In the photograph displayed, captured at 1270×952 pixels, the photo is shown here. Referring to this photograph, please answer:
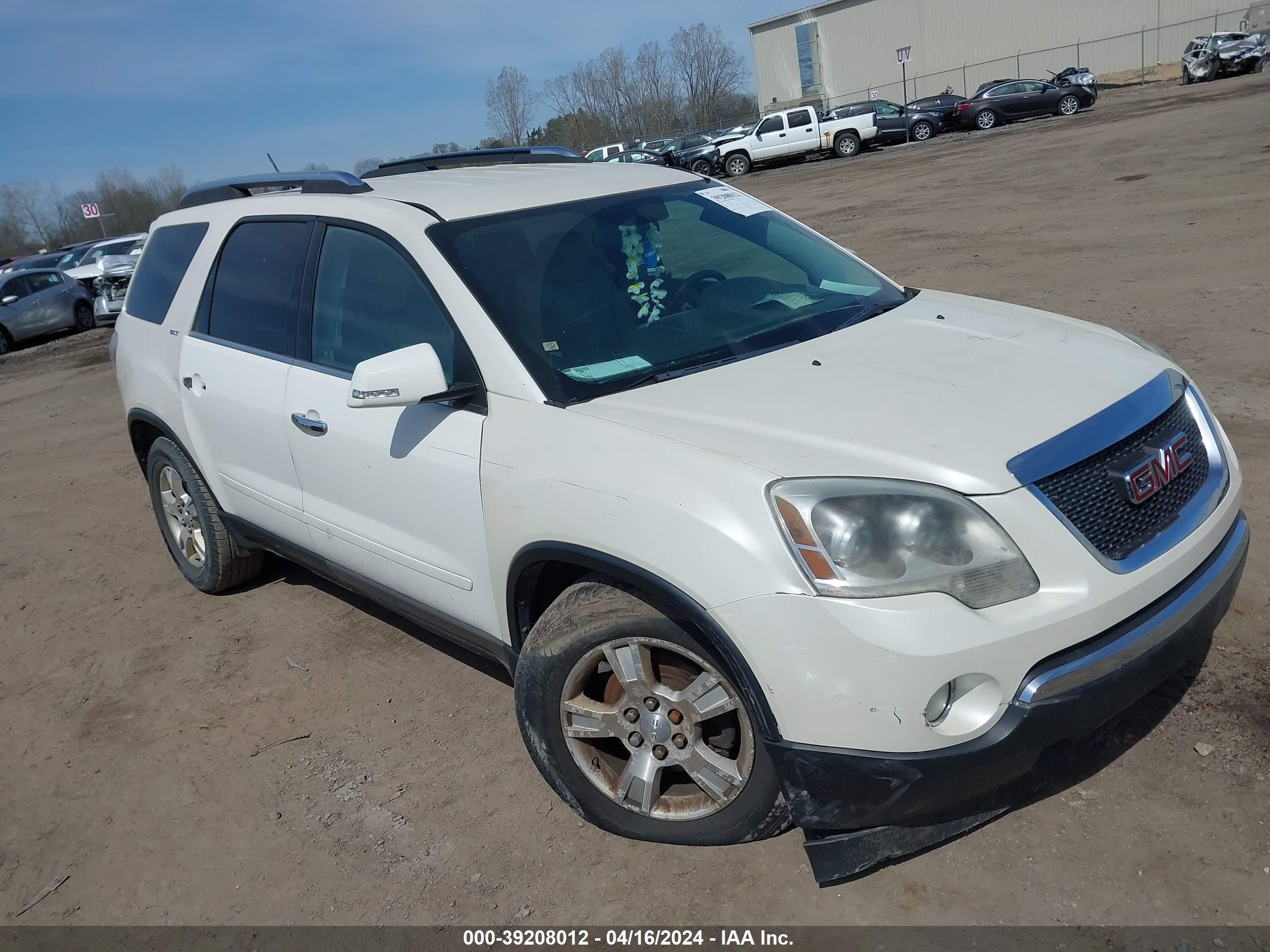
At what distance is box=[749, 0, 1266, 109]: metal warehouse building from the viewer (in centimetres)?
4800

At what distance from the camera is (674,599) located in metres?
2.50

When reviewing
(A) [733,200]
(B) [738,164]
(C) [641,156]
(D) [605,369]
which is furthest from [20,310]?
(B) [738,164]

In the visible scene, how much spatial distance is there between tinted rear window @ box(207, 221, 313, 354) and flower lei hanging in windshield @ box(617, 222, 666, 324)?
4.08 ft

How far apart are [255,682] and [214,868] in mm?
1221

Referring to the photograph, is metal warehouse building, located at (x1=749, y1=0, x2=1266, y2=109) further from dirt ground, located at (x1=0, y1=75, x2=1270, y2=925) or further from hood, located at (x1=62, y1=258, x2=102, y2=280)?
dirt ground, located at (x1=0, y1=75, x2=1270, y2=925)

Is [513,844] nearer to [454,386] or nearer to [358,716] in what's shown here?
[358,716]

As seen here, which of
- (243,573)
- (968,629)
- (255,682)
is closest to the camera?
(968,629)

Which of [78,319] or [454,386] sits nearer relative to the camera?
[454,386]

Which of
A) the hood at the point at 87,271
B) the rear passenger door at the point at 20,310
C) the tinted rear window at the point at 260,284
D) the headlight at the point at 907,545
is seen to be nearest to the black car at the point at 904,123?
the hood at the point at 87,271

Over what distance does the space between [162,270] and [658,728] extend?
360 centimetres

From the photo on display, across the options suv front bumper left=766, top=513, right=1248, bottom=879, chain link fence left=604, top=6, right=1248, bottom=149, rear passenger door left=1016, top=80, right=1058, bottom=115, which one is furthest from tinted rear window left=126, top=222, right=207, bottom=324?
chain link fence left=604, top=6, right=1248, bottom=149

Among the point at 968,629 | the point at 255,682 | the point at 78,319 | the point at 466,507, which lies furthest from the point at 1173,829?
the point at 78,319

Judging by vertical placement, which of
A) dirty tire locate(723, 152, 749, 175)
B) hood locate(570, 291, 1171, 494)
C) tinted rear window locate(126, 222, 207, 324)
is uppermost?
tinted rear window locate(126, 222, 207, 324)
